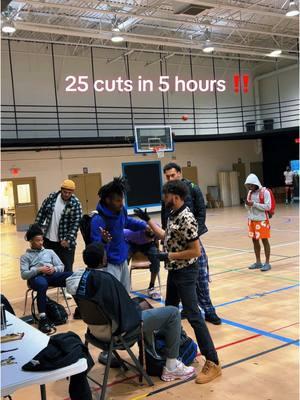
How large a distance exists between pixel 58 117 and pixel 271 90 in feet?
38.0

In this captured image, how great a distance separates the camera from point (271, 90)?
2353 cm

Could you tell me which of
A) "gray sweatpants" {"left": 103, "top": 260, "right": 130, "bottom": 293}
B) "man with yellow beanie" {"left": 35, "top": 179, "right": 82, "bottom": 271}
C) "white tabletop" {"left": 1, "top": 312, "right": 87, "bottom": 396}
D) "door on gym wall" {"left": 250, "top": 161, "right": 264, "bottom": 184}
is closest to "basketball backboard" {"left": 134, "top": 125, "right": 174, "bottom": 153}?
"door on gym wall" {"left": 250, "top": 161, "right": 264, "bottom": 184}

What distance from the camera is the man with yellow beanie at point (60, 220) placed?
5.75 meters

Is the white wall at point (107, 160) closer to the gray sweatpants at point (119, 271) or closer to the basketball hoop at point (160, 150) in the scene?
the basketball hoop at point (160, 150)

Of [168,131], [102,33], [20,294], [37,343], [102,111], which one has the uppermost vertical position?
[102,33]

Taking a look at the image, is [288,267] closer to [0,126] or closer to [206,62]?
[0,126]

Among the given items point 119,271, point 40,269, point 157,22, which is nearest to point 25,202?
point 157,22

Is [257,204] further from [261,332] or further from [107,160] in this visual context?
[107,160]

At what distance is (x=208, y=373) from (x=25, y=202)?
16.3 meters

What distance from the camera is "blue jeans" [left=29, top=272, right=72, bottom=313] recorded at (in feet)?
16.5

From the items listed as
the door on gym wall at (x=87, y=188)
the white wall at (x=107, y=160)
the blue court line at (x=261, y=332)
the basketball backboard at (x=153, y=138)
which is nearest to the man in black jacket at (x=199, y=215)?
the blue court line at (x=261, y=332)

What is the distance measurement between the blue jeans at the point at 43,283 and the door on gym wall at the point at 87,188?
1436 centimetres

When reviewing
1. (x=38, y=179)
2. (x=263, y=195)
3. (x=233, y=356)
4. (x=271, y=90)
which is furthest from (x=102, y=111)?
(x=233, y=356)

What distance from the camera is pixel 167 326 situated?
341 cm
